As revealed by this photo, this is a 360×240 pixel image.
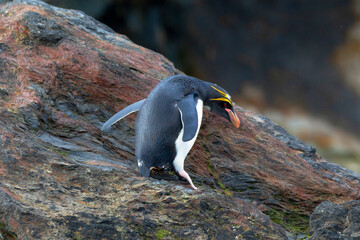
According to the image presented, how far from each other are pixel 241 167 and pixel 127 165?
0.90 meters

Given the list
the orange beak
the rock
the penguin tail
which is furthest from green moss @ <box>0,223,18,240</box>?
the orange beak

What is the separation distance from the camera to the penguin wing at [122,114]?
10.4 feet

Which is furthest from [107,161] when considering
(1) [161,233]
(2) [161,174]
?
(1) [161,233]

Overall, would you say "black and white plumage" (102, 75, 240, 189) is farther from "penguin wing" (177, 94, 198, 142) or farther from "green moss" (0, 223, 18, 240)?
"green moss" (0, 223, 18, 240)

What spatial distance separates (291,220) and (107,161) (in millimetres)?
1315

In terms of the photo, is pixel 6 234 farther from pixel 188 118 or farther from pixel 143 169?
pixel 188 118

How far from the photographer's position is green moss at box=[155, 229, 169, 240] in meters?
2.38

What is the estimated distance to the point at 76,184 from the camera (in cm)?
257

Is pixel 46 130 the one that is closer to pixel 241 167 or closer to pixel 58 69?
pixel 58 69

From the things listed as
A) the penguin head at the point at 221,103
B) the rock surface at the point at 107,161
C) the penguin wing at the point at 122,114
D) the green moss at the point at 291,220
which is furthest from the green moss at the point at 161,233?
the penguin head at the point at 221,103

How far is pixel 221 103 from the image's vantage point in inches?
139

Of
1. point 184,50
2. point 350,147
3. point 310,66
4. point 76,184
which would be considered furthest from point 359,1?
point 76,184

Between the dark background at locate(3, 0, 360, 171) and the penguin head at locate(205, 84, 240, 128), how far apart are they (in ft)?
16.2

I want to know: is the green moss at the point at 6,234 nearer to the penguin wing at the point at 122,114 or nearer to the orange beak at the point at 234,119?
the penguin wing at the point at 122,114
